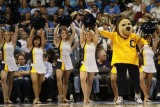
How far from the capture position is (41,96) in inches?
644

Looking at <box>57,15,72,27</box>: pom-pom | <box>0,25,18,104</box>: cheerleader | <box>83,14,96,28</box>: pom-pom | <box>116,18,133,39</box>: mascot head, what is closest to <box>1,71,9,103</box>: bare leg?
<box>0,25,18,104</box>: cheerleader

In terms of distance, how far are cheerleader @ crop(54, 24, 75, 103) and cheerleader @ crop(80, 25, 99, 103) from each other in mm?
435

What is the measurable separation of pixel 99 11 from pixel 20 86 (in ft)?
18.1

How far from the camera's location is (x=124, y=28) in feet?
45.5

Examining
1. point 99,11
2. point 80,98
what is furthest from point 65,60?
point 99,11

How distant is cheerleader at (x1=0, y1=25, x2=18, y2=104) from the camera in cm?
1545

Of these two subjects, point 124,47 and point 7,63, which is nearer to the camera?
point 124,47

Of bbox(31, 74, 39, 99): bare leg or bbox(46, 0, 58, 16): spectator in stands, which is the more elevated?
bbox(46, 0, 58, 16): spectator in stands

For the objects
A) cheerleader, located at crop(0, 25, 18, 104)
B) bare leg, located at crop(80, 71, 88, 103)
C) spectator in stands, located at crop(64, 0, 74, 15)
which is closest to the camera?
bare leg, located at crop(80, 71, 88, 103)

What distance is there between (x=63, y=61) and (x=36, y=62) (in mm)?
679

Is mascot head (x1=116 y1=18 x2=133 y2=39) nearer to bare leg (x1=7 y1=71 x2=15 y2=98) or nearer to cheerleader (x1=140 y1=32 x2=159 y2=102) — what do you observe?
cheerleader (x1=140 y1=32 x2=159 y2=102)

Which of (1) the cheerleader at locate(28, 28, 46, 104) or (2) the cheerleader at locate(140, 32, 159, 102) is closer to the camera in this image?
(1) the cheerleader at locate(28, 28, 46, 104)

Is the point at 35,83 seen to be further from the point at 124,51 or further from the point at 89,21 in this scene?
the point at 124,51

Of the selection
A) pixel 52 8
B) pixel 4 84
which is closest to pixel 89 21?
pixel 4 84
